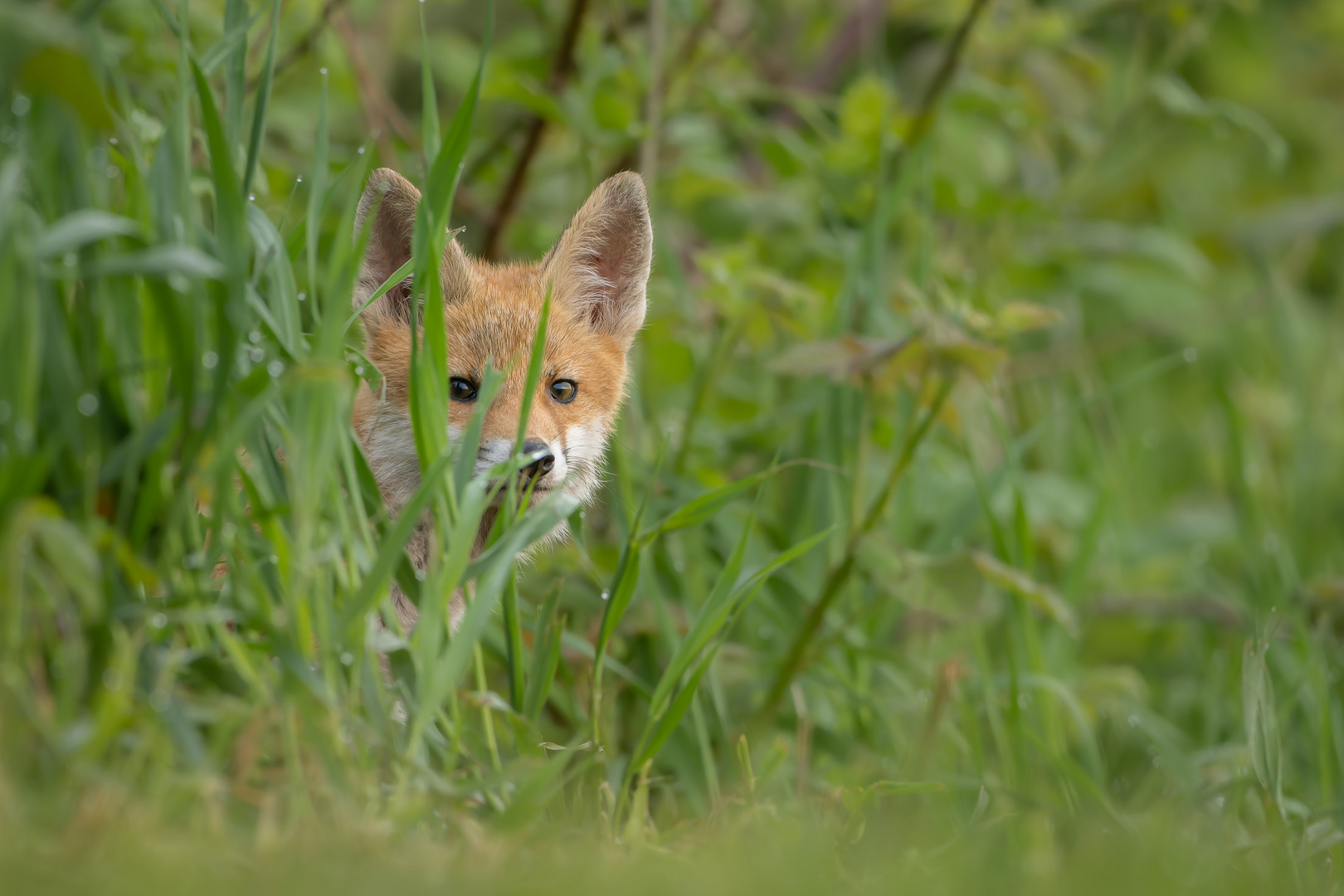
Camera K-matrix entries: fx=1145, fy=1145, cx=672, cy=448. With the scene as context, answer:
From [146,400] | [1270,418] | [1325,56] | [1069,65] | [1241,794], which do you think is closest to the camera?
[146,400]

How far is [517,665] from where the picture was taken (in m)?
1.99

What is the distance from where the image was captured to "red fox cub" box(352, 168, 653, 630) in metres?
2.47

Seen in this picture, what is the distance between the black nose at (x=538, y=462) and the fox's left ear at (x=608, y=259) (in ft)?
1.63

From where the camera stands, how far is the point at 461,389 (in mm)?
2637

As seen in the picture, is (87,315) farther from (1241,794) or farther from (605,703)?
(1241,794)

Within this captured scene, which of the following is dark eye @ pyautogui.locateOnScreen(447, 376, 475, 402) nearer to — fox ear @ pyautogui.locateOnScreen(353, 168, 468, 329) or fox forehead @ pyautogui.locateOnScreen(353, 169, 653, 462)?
fox forehead @ pyautogui.locateOnScreen(353, 169, 653, 462)

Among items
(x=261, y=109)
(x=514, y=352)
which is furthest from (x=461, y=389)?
(x=261, y=109)

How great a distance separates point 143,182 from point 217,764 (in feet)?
3.21

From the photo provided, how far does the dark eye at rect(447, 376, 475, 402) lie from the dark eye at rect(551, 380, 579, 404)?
224 millimetres

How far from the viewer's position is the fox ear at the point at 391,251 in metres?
2.41

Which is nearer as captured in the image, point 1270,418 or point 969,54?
point 969,54

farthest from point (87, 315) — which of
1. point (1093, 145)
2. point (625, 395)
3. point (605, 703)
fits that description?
point (1093, 145)

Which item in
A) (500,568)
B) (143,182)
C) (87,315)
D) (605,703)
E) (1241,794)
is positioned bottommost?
(1241,794)

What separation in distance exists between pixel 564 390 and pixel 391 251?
0.52 m
